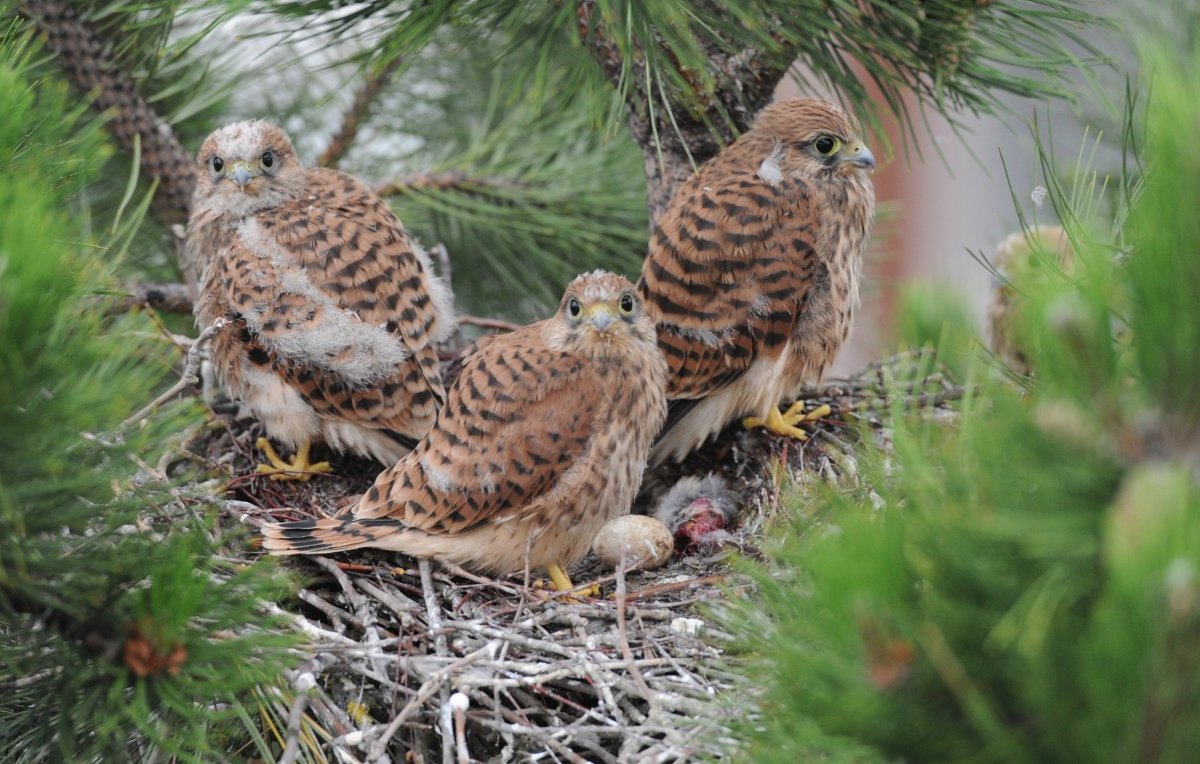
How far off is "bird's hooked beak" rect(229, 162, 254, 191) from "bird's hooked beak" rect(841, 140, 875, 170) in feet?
4.28

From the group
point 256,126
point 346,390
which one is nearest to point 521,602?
point 346,390

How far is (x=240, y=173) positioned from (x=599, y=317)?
91 centimetres

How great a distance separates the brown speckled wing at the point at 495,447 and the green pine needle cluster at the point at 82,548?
81 centimetres

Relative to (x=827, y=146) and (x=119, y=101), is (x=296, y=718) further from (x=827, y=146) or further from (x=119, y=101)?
(x=827, y=146)

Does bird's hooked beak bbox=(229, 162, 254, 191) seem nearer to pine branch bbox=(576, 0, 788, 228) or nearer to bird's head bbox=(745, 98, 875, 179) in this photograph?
pine branch bbox=(576, 0, 788, 228)

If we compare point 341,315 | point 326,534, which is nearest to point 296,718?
point 326,534

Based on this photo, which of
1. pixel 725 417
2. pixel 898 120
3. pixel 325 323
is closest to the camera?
pixel 898 120

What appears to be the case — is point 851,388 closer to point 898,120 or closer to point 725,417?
point 725,417

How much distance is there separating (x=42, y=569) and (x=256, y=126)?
5.28 ft

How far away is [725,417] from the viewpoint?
7.89ft

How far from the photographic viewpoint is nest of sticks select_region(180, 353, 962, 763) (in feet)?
4.52

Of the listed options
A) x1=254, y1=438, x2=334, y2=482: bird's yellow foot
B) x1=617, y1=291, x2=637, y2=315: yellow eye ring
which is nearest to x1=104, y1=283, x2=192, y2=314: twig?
x1=254, y1=438, x2=334, y2=482: bird's yellow foot

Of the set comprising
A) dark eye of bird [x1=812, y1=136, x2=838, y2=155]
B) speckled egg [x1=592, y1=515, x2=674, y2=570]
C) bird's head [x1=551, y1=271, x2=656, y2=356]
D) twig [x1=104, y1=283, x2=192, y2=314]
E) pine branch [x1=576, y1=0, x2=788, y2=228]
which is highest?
pine branch [x1=576, y1=0, x2=788, y2=228]

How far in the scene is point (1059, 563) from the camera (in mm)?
770
